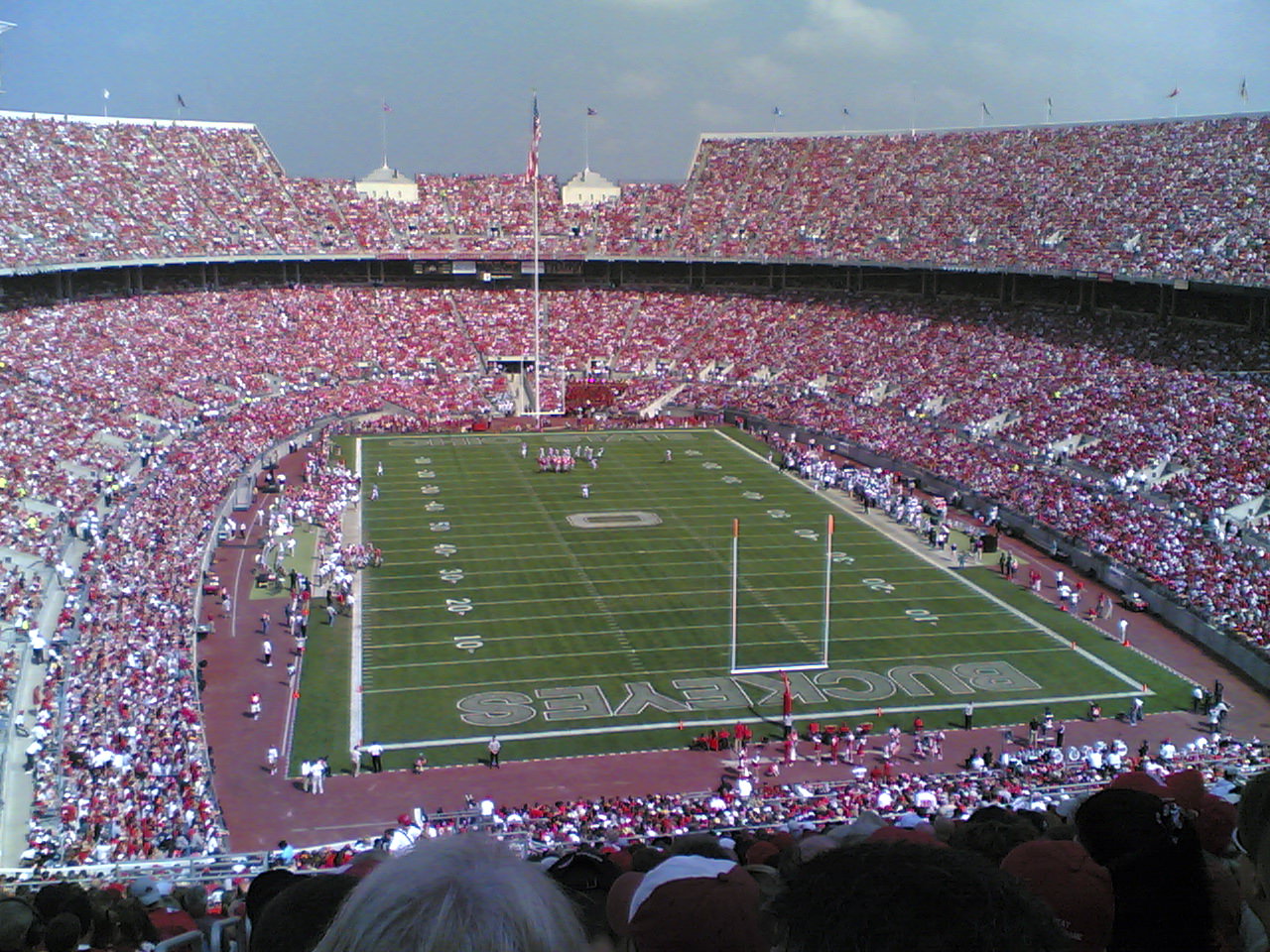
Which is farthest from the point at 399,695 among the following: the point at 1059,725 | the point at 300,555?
the point at 1059,725

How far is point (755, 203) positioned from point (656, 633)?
40998 mm

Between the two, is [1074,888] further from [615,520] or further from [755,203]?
[755,203]

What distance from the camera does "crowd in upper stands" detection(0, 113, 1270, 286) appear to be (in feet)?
143

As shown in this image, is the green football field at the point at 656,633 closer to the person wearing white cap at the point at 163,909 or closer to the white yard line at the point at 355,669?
the white yard line at the point at 355,669

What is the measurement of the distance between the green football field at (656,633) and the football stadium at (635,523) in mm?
129

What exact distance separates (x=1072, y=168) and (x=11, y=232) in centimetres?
3964

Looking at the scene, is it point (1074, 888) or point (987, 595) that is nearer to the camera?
point (1074, 888)

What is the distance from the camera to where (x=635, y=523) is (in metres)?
32.7

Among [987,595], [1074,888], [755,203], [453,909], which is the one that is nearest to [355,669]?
[987,595]

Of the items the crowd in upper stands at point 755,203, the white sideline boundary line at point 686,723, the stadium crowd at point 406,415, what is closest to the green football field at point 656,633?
the white sideline boundary line at point 686,723

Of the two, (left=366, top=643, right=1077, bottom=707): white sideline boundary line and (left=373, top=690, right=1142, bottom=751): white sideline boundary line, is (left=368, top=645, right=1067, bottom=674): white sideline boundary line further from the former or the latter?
(left=373, top=690, right=1142, bottom=751): white sideline boundary line

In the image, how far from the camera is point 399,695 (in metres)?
21.4

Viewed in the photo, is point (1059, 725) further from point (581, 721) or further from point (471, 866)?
point (471, 866)

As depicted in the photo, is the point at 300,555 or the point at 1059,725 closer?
the point at 1059,725
